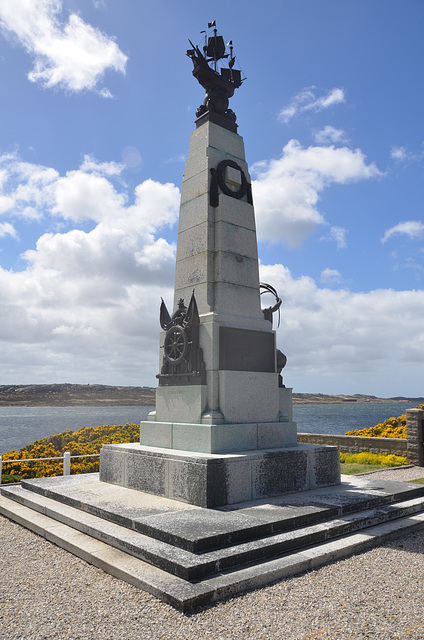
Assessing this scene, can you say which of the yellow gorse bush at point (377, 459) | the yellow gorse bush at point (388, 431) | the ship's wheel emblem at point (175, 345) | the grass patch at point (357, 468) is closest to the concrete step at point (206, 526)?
the ship's wheel emblem at point (175, 345)

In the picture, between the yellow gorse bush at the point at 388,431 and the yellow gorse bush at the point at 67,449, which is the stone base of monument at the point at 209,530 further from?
the yellow gorse bush at the point at 388,431

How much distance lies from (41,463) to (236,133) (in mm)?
10042

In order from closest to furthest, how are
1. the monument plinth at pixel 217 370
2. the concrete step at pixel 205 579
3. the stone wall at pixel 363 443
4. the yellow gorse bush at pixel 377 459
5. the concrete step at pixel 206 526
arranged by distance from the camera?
the concrete step at pixel 205 579, the concrete step at pixel 206 526, the monument plinth at pixel 217 370, the yellow gorse bush at pixel 377 459, the stone wall at pixel 363 443

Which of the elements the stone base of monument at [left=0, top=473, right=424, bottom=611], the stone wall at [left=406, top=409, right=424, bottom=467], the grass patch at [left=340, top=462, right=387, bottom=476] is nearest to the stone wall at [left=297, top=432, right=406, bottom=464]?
the grass patch at [left=340, top=462, right=387, bottom=476]

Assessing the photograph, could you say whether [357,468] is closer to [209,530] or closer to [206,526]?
[206,526]

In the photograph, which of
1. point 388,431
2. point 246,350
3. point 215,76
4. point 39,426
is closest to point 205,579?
point 246,350

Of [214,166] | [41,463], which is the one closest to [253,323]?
[214,166]

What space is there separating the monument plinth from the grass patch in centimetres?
516

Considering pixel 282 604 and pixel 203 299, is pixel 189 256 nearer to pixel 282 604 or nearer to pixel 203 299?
pixel 203 299

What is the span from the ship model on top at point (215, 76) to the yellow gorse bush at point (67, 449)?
29.0 feet

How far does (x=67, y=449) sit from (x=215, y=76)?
1197cm

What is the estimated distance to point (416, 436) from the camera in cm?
1470

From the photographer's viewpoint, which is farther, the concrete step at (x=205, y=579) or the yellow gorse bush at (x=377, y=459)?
the yellow gorse bush at (x=377, y=459)

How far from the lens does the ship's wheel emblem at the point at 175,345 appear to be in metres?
8.50
